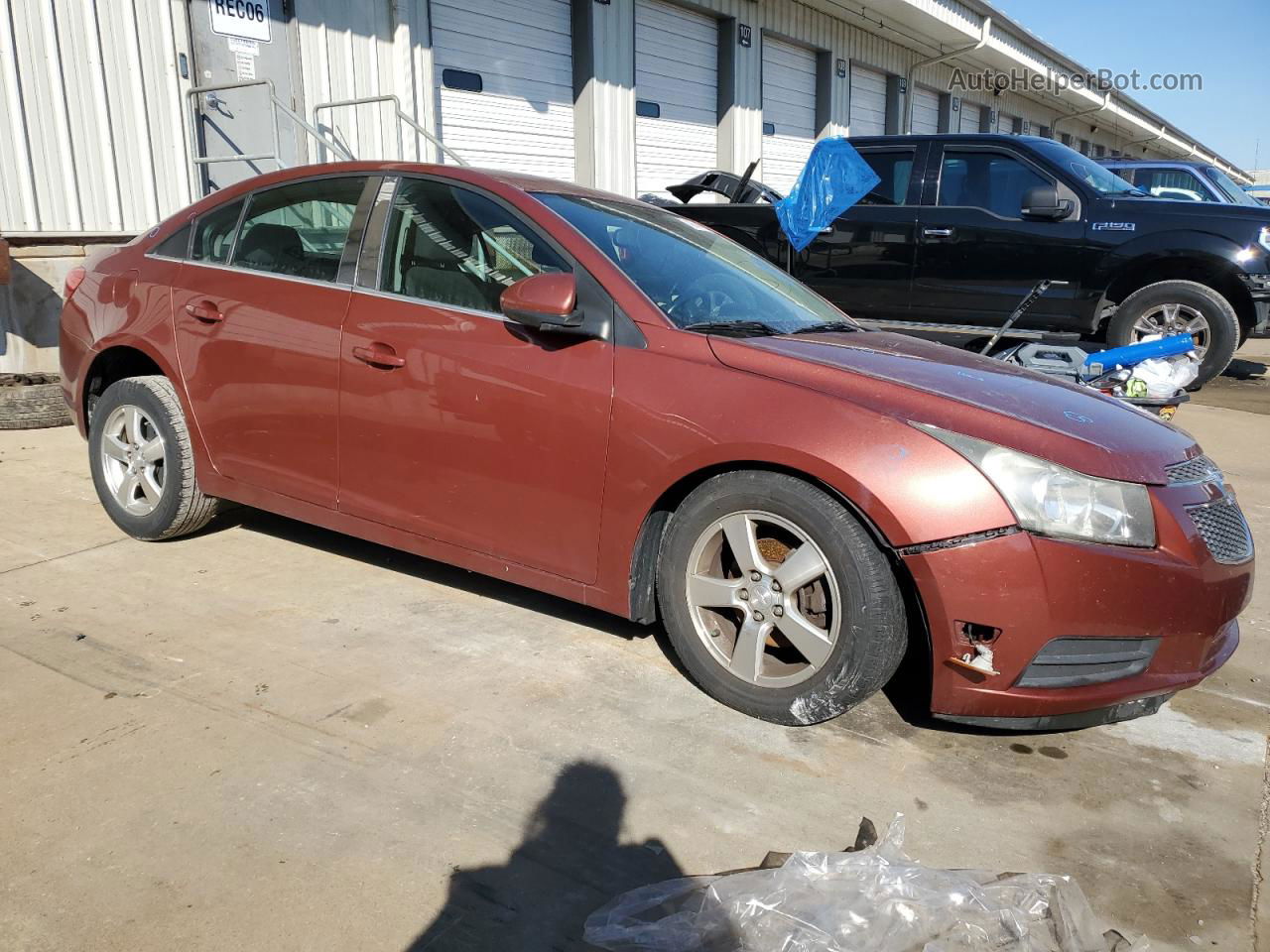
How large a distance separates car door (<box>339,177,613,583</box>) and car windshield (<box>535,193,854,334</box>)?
0.70 feet

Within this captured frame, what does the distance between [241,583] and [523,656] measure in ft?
4.37

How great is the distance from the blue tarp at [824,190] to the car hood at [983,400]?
5.43 m

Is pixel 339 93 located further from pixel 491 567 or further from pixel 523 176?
pixel 491 567

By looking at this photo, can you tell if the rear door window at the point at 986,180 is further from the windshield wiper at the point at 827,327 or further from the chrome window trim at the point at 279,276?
the chrome window trim at the point at 279,276

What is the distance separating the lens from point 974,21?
18.4 m

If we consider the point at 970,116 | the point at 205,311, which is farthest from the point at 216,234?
the point at 970,116

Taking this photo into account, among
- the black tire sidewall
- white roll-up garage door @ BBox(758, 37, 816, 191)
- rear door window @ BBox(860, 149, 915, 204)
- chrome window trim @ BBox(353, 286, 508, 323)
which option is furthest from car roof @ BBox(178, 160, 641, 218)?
white roll-up garage door @ BBox(758, 37, 816, 191)

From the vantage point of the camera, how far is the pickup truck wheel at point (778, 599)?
2666 millimetres

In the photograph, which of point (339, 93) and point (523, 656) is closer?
point (523, 656)

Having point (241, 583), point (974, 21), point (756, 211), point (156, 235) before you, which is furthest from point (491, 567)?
point (974, 21)

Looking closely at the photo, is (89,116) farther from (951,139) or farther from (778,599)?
(778,599)

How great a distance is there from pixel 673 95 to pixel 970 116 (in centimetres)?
1372

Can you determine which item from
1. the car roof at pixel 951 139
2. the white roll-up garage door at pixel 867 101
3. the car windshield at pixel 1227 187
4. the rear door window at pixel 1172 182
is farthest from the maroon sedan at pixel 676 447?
the white roll-up garage door at pixel 867 101

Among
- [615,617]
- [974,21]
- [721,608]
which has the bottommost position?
[615,617]
